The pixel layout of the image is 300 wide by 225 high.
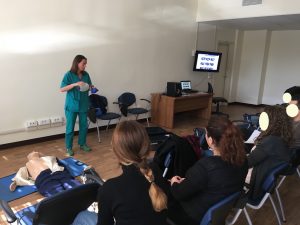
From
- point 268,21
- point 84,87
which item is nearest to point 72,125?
point 84,87

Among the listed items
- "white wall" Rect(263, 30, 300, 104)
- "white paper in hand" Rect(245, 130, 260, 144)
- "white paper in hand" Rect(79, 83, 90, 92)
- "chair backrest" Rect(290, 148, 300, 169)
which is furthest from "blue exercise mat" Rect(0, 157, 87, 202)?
"white wall" Rect(263, 30, 300, 104)

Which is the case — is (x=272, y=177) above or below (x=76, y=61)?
below

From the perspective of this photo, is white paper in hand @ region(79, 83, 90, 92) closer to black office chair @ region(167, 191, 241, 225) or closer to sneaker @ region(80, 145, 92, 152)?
sneaker @ region(80, 145, 92, 152)

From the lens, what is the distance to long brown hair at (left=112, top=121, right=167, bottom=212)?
1203 mm

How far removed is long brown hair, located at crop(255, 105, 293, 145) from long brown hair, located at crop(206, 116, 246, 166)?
0.72m

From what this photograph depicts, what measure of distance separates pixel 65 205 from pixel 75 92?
2437 mm

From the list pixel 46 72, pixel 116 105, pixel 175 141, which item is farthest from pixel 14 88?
pixel 175 141

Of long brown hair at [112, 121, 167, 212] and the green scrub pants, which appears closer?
long brown hair at [112, 121, 167, 212]

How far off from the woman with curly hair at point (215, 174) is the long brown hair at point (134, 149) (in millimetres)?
322

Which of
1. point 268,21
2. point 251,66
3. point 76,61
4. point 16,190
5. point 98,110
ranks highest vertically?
point 268,21

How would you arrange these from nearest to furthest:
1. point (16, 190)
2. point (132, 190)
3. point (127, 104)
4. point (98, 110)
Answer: point (132, 190) → point (16, 190) → point (98, 110) → point (127, 104)

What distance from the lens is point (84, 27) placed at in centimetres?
446

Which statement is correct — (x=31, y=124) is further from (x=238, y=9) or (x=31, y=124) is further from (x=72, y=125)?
(x=238, y=9)

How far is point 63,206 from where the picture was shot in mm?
1463
